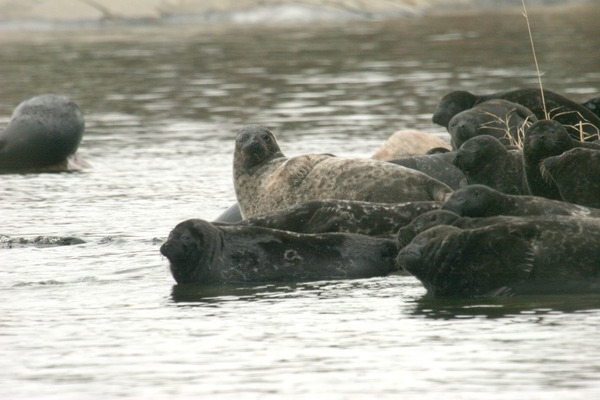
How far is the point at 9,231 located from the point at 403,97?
1177 cm

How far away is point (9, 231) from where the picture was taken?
439 inches

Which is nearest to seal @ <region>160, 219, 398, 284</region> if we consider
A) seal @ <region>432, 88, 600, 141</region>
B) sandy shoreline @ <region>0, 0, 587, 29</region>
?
seal @ <region>432, 88, 600, 141</region>

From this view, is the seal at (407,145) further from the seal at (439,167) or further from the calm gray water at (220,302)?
the seal at (439,167)

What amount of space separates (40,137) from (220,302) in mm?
7998

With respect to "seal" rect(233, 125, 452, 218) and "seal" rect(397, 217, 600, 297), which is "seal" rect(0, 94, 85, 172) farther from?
"seal" rect(397, 217, 600, 297)

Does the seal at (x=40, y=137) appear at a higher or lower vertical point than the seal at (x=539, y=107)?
lower

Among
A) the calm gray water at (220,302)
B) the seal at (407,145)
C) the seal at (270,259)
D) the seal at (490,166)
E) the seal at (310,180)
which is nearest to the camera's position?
the calm gray water at (220,302)

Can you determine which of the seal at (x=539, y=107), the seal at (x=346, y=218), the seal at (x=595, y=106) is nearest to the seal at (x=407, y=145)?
the seal at (x=539, y=107)

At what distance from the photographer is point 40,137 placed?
51.0ft

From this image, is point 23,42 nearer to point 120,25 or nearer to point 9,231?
point 120,25

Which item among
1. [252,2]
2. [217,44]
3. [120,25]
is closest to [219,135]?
[217,44]

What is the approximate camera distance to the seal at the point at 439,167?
10.9 meters

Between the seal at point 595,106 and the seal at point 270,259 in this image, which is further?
the seal at point 595,106

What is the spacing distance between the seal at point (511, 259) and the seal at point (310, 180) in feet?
6.71
